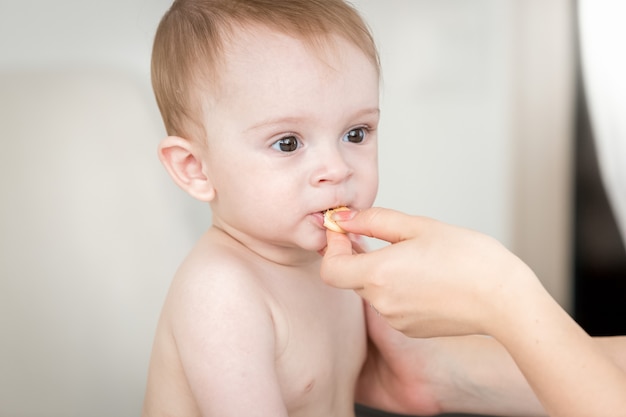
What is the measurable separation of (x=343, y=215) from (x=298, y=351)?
0.18 meters

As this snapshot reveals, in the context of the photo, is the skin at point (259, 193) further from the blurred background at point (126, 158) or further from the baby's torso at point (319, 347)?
the blurred background at point (126, 158)

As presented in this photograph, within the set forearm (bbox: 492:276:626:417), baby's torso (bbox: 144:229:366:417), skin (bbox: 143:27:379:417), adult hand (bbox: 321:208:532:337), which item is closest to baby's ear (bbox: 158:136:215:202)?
A: skin (bbox: 143:27:379:417)

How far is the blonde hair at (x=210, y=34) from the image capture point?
82 centimetres

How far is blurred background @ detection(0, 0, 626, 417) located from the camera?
3.27ft

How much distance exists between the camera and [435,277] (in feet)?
2.25

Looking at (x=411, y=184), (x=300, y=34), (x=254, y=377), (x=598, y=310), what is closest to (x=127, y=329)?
(x=254, y=377)

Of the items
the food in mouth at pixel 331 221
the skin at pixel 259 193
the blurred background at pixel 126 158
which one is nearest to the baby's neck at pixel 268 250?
the skin at pixel 259 193

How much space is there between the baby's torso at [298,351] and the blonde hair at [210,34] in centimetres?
20

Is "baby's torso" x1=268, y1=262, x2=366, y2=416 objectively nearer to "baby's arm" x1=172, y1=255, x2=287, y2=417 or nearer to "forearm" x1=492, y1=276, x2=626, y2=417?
"baby's arm" x1=172, y1=255, x2=287, y2=417

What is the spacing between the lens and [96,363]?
→ 1.04m

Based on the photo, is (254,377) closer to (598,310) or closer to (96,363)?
(96,363)

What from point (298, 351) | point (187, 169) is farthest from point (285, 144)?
point (298, 351)

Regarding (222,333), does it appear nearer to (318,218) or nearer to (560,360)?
(318,218)

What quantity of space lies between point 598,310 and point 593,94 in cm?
38
